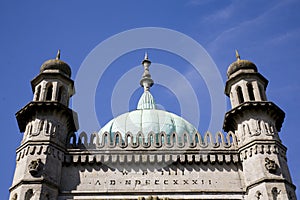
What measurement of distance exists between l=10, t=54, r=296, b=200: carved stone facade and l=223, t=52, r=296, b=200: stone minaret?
48 millimetres

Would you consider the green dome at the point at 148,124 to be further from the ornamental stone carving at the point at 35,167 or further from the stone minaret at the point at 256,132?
the ornamental stone carving at the point at 35,167

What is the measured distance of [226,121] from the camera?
2319cm

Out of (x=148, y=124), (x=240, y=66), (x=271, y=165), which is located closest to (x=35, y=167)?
(x=148, y=124)

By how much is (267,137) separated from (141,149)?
6.46 meters

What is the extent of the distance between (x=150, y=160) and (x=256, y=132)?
561 centimetres

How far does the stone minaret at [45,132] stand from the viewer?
766 inches

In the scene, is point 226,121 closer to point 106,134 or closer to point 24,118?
point 106,134

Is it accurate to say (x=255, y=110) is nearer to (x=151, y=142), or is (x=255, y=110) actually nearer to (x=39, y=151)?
(x=151, y=142)

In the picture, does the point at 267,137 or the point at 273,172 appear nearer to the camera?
the point at 273,172

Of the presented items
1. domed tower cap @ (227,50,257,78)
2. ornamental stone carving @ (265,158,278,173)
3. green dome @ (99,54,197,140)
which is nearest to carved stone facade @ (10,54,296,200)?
ornamental stone carving @ (265,158,278,173)

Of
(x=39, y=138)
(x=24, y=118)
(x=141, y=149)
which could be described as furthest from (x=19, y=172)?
(x=141, y=149)

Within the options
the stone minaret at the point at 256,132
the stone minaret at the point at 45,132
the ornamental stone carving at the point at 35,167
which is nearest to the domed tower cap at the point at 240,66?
the stone minaret at the point at 256,132

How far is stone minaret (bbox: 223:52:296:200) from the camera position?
19750mm

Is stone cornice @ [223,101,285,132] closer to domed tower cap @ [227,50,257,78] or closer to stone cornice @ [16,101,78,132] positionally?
domed tower cap @ [227,50,257,78]
